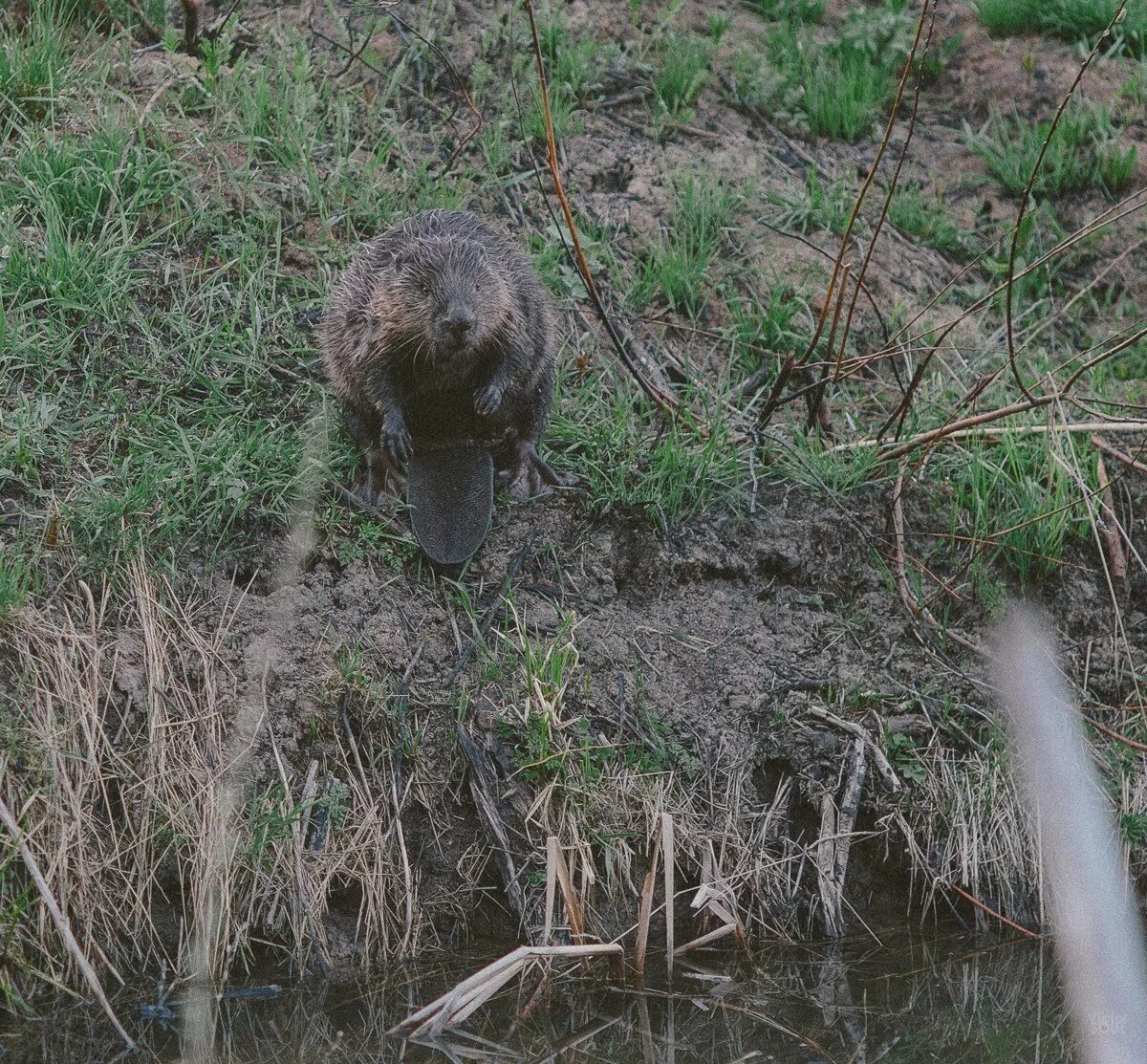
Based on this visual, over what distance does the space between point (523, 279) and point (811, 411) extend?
105 cm

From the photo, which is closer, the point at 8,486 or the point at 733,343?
the point at 8,486

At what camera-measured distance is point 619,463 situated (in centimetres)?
425

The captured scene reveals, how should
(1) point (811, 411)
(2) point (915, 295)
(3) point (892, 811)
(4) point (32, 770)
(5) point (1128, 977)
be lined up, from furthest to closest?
(2) point (915, 295), (1) point (811, 411), (3) point (892, 811), (5) point (1128, 977), (4) point (32, 770)

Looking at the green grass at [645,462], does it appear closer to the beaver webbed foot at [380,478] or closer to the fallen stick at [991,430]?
the fallen stick at [991,430]

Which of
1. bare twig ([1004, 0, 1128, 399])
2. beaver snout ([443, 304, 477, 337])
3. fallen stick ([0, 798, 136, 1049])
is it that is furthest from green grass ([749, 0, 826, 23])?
fallen stick ([0, 798, 136, 1049])

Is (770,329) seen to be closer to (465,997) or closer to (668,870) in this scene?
(668,870)

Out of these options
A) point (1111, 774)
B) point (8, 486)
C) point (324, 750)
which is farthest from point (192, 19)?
point (1111, 774)

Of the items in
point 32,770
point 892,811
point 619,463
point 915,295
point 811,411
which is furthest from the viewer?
point 915,295

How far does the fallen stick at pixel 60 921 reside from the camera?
2936 mm

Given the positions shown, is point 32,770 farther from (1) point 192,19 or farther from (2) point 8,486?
(1) point 192,19

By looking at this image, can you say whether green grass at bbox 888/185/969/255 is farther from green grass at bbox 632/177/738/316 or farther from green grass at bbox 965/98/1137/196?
green grass at bbox 632/177/738/316

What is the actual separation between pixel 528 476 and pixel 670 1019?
1.68m

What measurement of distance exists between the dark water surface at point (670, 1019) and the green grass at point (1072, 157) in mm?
3493

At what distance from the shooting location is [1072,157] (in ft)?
18.8
